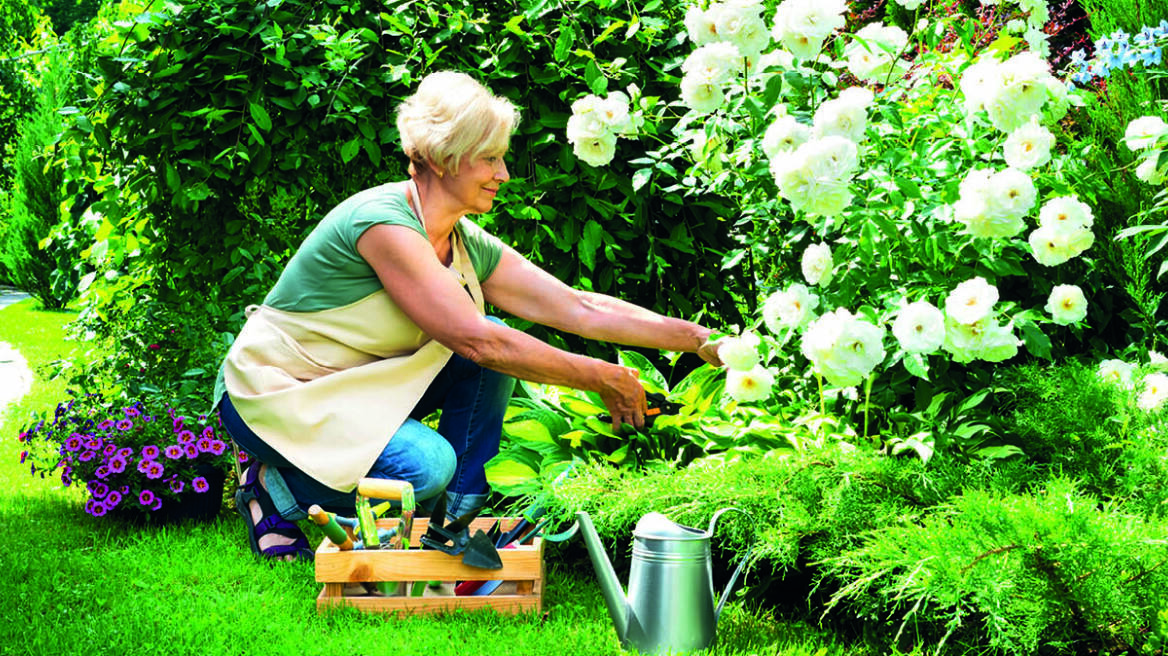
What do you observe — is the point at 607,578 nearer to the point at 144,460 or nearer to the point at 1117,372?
the point at 1117,372

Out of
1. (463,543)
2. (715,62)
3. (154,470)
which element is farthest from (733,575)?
(154,470)

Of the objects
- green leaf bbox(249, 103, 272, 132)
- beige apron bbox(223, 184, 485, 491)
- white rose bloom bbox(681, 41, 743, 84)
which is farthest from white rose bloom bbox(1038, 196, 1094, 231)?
green leaf bbox(249, 103, 272, 132)

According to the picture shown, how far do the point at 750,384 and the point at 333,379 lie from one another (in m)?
0.96

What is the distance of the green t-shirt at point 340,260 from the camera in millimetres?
2537

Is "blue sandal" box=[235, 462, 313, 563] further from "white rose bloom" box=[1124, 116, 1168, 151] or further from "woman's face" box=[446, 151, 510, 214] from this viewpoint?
"white rose bloom" box=[1124, 116, 1168, 151]

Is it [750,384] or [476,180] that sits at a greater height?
[476,180]

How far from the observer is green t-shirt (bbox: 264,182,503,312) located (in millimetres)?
2537

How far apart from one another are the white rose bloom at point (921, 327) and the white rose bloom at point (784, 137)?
0.44 m

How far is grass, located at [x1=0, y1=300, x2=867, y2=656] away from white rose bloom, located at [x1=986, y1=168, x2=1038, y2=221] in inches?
35.2

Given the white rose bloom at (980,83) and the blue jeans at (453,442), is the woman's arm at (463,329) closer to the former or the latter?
the blue jeans at (453,442)

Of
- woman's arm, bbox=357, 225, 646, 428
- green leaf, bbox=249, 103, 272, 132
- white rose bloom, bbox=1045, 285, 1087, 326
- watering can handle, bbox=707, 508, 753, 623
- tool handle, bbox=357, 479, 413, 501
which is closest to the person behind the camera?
watering can handle, bbox=707, 508, 753, 623

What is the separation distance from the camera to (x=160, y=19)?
3.34 meters

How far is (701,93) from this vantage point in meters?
2.55

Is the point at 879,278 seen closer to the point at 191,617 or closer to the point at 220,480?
the point at 191,617
